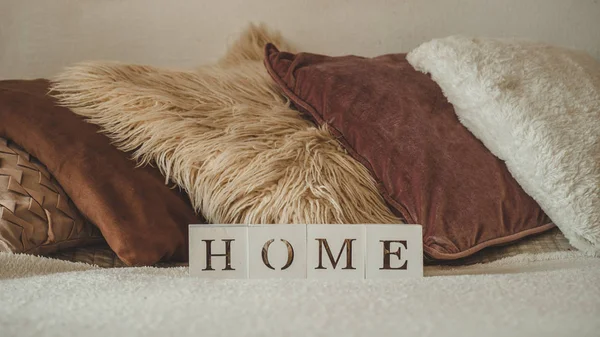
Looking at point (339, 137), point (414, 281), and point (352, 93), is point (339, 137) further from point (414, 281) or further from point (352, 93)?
point (414, 281)

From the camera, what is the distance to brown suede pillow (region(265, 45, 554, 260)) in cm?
92

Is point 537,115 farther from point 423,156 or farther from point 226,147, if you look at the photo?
point 226,147

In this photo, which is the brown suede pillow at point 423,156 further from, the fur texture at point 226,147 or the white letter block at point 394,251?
the white letter block at point 394,251

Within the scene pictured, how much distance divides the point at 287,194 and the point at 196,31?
0.65 m

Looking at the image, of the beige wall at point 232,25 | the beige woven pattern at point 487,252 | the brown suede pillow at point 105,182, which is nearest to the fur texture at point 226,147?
the brown suede pillow at point 105,182

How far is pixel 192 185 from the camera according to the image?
3.04 ft

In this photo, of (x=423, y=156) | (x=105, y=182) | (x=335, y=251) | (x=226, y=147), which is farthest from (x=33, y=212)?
(x=423, y=156)

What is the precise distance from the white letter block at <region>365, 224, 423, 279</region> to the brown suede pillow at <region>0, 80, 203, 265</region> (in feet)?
1.04

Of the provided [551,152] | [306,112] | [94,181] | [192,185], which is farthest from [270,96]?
[551,152]

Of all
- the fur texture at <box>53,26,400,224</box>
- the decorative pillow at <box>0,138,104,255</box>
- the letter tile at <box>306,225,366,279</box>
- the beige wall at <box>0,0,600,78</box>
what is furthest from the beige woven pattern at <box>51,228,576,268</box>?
the beige wall at <box>0,0,600,78</box>

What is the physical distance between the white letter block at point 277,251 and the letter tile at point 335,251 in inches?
0.4

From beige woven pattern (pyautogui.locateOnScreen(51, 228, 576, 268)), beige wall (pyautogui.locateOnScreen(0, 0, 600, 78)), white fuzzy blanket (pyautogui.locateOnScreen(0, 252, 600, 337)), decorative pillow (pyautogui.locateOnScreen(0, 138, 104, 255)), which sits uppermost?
beige wall (pyautogui.locateOnScreen(0, 0, 600, 78))

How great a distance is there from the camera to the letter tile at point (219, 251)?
711 millimetres

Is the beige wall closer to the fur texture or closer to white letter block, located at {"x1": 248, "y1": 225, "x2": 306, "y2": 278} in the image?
the fur texture
